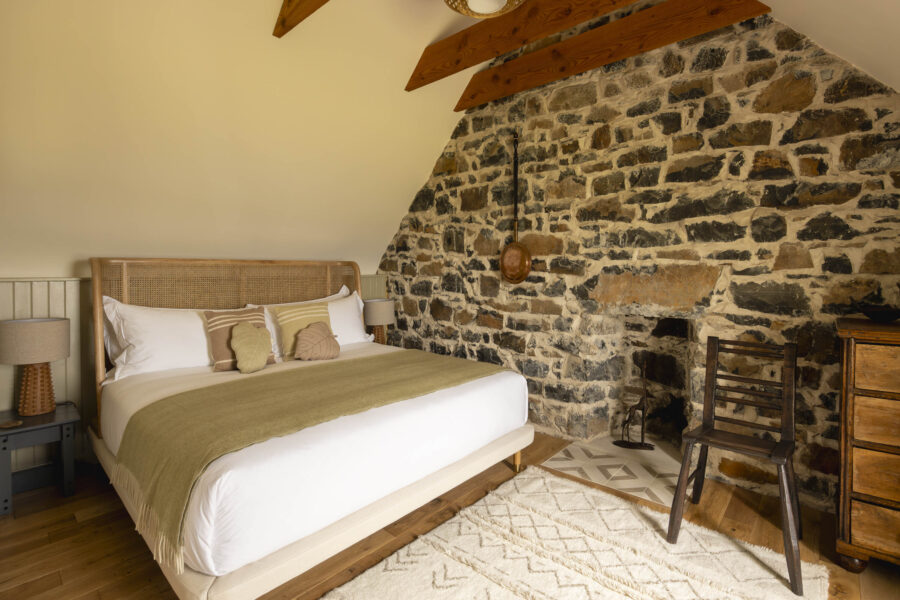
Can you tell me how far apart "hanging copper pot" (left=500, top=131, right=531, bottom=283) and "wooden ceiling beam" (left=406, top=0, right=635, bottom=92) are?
72 cm

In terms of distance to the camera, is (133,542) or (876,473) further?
(133,542)

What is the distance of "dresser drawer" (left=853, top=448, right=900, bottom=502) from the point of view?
179 centimetres

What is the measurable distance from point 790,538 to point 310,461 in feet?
6.25

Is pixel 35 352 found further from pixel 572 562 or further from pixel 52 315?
pixel 572 562

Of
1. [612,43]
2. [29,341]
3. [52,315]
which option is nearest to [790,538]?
[612,43]

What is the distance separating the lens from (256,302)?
3.66 meters

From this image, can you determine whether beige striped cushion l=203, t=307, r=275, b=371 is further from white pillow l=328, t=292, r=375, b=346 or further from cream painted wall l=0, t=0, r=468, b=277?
cream painted wall l=0, t=0, r=468, b=277

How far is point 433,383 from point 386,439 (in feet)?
1.88

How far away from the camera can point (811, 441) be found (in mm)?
2363

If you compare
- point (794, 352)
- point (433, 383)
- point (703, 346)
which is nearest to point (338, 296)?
point (433, 383)

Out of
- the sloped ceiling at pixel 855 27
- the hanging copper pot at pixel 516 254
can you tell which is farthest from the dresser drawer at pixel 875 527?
the hanging copper pot at pixel 516 254

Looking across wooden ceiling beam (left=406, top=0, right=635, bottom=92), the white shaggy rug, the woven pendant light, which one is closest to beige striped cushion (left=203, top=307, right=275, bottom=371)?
the white shaggy rug

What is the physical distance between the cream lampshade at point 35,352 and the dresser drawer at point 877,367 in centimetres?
387

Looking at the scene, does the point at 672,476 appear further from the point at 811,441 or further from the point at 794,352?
the point at 794,352
